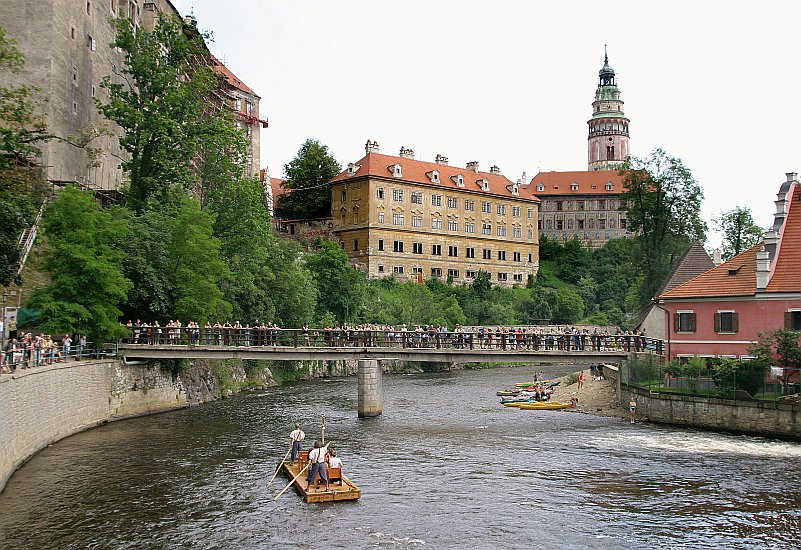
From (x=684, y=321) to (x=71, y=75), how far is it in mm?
42726

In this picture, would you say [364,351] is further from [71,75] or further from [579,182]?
[579,182]

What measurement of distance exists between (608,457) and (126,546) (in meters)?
18.5

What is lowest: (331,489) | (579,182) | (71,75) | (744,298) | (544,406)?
(331,489)

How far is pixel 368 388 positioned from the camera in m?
43.0

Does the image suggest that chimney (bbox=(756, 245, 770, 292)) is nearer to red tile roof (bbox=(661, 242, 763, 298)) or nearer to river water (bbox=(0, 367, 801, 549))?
red tile roof (bbox=(661, 242, 763, 298))

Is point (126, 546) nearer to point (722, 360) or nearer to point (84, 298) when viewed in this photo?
point (84, 298)

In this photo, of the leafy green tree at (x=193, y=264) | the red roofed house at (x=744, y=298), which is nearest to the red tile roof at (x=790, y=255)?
the red roofed house at (x=744, y=298)

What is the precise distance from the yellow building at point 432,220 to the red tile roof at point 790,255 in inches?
2402

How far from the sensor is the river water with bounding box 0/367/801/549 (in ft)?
72.7

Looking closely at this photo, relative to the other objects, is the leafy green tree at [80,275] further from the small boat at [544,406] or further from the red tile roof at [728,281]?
the red tile roof at [728,281]

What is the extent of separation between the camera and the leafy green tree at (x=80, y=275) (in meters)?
39.0

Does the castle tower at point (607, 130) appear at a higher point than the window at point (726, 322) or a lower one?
higher

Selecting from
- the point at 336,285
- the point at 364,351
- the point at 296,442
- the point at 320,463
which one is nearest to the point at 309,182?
the point at 336,285

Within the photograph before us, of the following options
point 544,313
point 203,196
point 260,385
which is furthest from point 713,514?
point 544,313
